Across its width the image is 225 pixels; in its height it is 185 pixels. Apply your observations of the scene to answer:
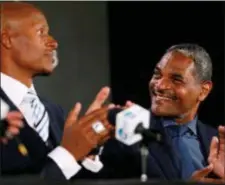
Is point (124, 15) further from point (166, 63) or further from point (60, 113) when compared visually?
point (60, 113)

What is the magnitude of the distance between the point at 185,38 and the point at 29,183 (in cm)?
106

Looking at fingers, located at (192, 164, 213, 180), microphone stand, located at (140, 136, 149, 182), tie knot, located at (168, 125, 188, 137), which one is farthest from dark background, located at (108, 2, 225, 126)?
microphone stand, located at (140, 136, 149, 182)

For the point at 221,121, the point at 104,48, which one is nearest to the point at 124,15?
the point at 104,48

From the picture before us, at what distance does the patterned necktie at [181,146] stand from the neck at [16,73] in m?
0.53

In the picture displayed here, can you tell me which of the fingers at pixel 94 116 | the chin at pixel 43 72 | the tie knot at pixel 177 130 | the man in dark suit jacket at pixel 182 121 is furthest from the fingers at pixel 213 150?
the chin at pixel 43 72

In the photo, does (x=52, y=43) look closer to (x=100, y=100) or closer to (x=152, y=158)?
(x=100, y=100)

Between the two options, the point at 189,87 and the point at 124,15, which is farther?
the point at 124,15

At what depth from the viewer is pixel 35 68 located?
232cm

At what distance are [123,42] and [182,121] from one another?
1.35ft

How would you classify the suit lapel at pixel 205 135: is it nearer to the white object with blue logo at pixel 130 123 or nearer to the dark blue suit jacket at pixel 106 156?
the dark blue suit jacket at pixel 106 156

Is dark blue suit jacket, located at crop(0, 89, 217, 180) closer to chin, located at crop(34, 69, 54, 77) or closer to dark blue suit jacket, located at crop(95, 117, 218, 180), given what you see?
dark blue suit jacket, located at crop(95, 117, 218, 180)

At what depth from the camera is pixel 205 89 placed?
2.61 metres

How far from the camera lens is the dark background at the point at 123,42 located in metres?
2.62

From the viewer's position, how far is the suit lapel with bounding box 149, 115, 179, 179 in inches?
97.0
